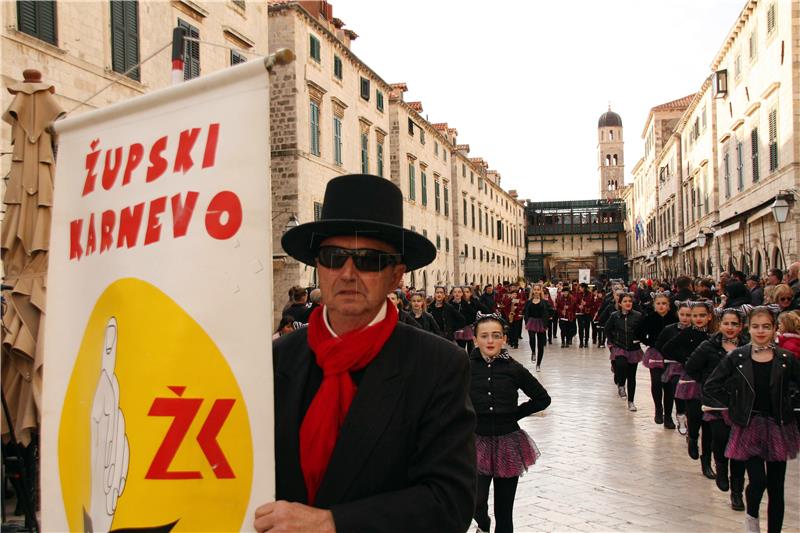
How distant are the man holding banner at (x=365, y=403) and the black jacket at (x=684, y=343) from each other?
723 cm

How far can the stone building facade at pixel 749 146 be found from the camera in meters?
20.1

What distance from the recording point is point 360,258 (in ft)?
7.68

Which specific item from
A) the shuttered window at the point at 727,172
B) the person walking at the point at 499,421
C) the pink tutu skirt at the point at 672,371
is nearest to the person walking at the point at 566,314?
the shuttered window at the point at 727,172

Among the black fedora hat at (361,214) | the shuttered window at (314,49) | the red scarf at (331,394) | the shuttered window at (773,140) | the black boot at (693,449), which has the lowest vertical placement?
the black boot at (693,449)

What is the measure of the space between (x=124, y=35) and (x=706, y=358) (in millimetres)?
12830

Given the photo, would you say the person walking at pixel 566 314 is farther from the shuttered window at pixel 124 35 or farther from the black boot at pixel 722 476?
the black boot at pixel 722 476

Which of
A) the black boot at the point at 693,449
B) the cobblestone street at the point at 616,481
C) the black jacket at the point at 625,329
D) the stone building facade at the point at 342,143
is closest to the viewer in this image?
the cobblestone street at the point at 616,481

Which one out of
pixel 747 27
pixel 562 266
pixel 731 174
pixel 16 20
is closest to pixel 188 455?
pixel 16 20

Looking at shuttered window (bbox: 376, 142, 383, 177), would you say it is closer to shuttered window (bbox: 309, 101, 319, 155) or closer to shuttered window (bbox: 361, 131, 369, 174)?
shuttered window (bbox: 361, 131, 369, 174)

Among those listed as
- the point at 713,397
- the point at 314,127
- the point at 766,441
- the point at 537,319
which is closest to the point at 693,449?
the point at 713,397

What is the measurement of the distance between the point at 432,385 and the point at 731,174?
96.2 ft

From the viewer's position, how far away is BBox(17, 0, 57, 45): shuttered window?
11766mm

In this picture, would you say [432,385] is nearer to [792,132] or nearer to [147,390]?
[147,390]

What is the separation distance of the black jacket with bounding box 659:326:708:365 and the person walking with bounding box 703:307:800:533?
280 cm
